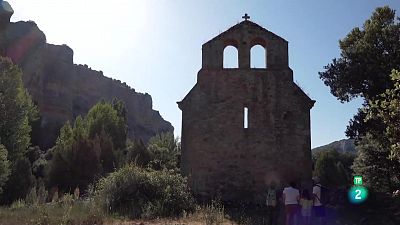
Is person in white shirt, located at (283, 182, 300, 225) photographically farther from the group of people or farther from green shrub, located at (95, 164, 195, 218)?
green shrub, located at (95, 164, 195, 218)

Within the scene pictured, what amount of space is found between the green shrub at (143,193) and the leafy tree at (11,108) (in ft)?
42.4

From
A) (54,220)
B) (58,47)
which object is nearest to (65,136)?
(54,220)

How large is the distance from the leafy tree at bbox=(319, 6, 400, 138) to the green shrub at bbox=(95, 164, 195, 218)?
9328mm

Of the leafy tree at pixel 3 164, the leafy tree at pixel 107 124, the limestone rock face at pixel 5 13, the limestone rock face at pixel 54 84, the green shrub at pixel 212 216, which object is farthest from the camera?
the limestone rock face at pixel 54 84

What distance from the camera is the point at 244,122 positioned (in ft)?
59.6

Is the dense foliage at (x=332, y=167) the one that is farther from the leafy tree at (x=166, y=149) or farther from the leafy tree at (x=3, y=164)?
the leafy tree at (x=3, y=164)

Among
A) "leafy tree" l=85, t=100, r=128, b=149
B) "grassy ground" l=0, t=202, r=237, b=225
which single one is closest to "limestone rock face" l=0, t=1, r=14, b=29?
"leafy tree" l=85, t=100, r=128, b=149

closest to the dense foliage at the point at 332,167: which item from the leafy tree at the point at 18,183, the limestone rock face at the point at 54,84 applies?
the leafy tree at the point at 18,183

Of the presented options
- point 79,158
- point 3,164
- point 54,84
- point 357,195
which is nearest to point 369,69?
point 357,195

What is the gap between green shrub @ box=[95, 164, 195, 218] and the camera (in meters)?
15.4

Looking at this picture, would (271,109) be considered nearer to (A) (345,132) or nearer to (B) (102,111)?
→ (A) (345,132)

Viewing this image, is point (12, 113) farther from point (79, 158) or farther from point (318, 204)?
point (318, 204)

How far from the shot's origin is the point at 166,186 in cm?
1645

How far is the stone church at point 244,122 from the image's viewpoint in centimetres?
1783
